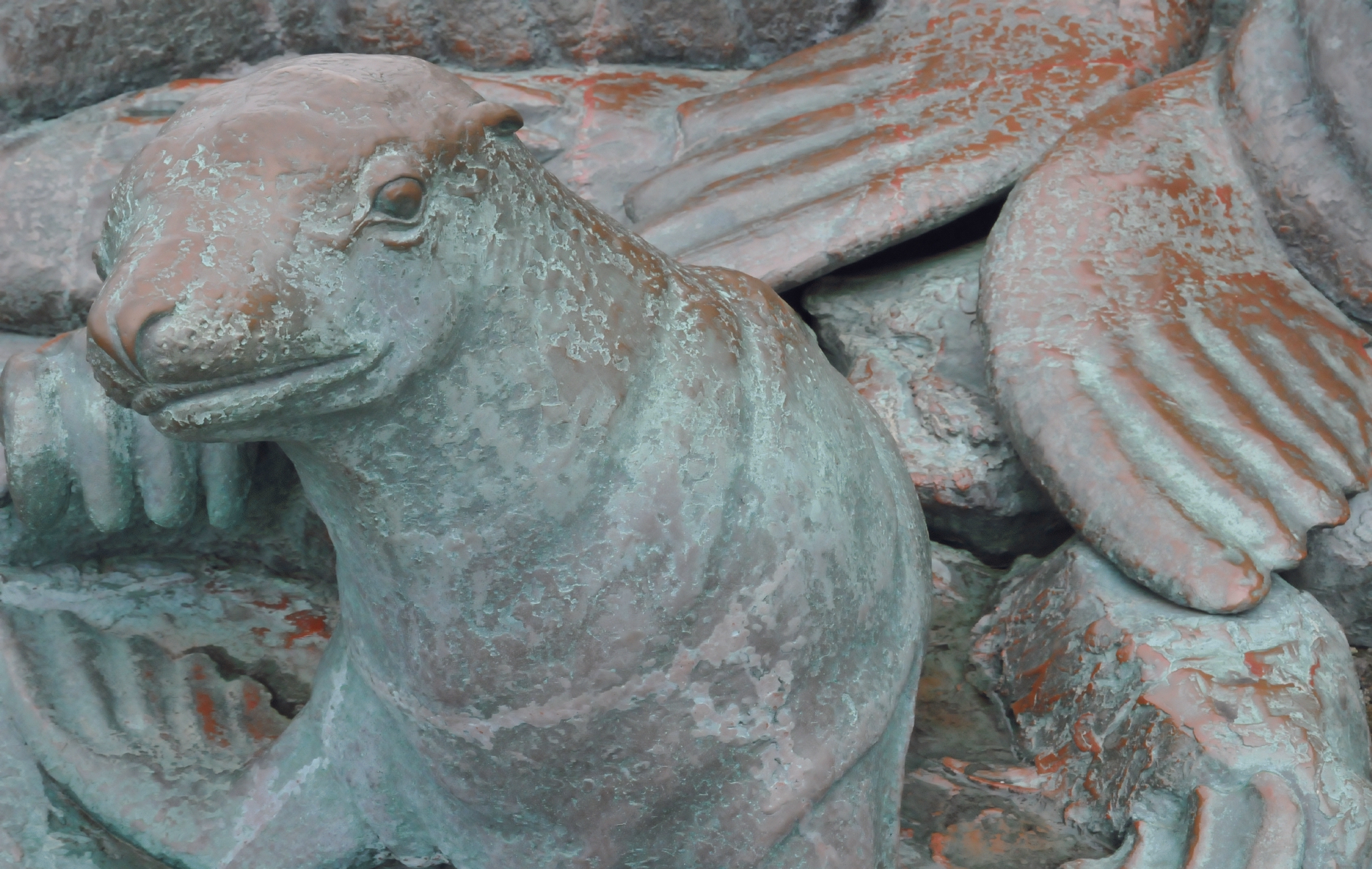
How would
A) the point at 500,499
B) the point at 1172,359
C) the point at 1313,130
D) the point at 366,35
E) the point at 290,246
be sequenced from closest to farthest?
the point at 290,246
the point at 500,499
the point at 1172,359
the point at 1313,130
the point at 366,35

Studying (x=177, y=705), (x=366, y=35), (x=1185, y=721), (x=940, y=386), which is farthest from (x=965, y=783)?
(x=366, y=35)

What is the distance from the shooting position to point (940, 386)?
144cm

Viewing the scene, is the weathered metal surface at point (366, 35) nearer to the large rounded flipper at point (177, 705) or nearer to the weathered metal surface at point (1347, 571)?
the large rounded flipper at point (177, 705)

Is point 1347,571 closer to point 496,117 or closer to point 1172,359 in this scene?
point 1172,359

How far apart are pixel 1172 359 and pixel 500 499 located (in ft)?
2.42

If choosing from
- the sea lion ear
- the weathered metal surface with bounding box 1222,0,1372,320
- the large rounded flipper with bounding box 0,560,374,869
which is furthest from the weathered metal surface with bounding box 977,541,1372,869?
the sea lion ear

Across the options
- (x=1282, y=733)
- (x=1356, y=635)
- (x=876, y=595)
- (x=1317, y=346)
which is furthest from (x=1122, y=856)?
(x=1317, y=346)

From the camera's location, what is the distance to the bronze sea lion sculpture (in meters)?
0.75

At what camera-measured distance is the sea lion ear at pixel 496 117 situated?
80 cm

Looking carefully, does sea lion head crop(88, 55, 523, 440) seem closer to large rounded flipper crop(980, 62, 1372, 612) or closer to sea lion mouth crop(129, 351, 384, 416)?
sea lion mouth crop(129, 351, 384, 416)

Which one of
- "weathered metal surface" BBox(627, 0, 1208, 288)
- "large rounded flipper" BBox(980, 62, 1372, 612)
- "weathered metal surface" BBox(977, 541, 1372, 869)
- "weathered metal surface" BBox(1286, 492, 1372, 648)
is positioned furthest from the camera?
"weathered metal surface" BBox(627, 0, 1208, 288)

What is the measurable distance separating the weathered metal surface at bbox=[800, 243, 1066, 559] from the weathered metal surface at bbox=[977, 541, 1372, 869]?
11cm

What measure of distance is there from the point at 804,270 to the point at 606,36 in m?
0.47

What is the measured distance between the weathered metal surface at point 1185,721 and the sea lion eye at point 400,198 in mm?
740
